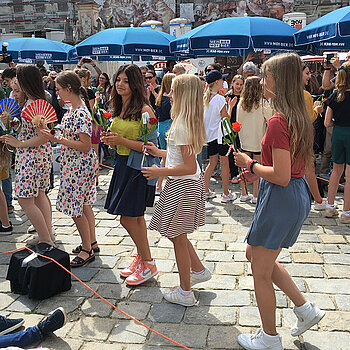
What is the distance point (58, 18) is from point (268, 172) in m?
40.3

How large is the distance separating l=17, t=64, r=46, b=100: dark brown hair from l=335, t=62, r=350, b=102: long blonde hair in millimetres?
3711

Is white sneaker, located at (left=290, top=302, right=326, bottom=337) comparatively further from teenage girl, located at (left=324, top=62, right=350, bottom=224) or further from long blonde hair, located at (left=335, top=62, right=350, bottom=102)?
long blonde hair, located at (left=335, top=62, right=350, bottom=102)

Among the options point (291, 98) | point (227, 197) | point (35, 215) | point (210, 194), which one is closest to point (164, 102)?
point (210, 194)

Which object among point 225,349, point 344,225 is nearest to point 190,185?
point 225,349

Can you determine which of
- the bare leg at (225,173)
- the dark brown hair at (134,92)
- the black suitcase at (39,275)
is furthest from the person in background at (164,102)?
the black suitcase at (39,275)

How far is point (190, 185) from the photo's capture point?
11.8 feet

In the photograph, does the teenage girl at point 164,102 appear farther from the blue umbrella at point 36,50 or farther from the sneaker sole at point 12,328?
the blue umbrella at point 36,50

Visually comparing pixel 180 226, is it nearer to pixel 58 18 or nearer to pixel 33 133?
pixel 33 133

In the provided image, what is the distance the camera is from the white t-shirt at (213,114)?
6527mm

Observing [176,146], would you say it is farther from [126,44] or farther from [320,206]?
[126,44]

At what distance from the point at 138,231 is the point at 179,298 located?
0.77 meters

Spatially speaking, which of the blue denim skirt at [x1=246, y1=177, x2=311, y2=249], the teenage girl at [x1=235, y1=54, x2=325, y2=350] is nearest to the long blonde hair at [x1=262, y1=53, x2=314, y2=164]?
the teenage girl at [x1=235, y1=54, x2=325, y2=350]

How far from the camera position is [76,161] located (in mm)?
4520

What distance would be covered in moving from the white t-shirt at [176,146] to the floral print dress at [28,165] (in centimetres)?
190
